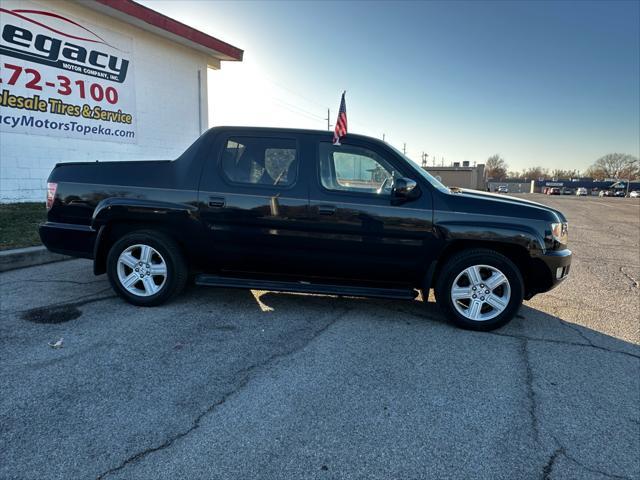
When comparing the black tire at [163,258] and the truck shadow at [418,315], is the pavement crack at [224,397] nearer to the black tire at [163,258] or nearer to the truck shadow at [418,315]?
the truck shadow at [418,315]

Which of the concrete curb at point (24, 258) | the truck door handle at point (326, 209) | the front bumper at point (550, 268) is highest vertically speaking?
the truck door handle at point (326, 209)

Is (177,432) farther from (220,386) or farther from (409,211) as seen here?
(409,211)

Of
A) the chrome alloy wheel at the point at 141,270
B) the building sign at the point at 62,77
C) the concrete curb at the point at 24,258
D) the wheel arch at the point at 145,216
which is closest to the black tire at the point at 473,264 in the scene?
the wheel arch at the point at 145,216

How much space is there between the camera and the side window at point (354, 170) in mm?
4082

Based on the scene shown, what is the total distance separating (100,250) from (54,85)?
300 inches

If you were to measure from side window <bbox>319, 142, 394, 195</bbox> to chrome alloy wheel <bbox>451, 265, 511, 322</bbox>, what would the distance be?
1.19 meters

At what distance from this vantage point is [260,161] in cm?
425

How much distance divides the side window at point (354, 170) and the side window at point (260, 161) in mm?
338

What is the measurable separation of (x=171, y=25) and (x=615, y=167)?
5332 inches

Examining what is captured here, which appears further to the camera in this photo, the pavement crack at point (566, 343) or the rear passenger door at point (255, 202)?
the rear passenger door at point (255, 202)

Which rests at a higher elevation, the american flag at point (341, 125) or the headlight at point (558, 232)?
the american flag at point (341, 125)

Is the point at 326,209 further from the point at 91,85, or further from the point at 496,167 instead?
the point at 496,167

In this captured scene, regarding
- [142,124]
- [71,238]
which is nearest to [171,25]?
[142,124]

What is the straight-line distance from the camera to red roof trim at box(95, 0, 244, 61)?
1023 cm
